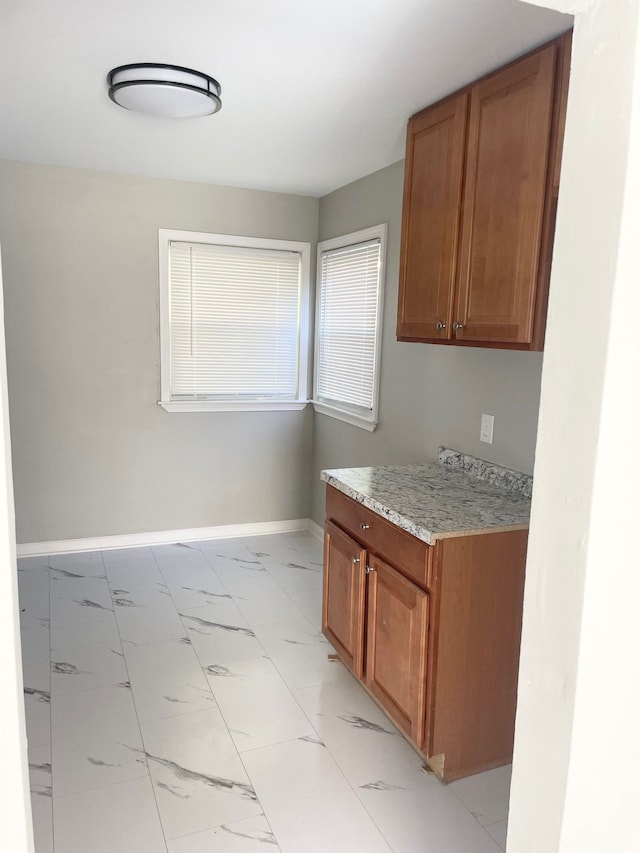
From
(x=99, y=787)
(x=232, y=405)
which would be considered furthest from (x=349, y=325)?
(x=99, y=787)

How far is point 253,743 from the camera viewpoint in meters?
2.24

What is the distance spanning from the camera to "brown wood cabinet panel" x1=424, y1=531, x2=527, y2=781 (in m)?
1.98

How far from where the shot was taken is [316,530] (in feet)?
14.6

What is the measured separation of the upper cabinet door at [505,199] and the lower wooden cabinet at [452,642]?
2.41 feet

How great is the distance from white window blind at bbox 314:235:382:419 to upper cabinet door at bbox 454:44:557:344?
4.14ft

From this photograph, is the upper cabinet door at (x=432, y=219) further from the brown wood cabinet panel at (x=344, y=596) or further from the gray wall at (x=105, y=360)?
the gray wall at (x=105, y=360)

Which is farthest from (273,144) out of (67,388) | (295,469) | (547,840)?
(547,840)

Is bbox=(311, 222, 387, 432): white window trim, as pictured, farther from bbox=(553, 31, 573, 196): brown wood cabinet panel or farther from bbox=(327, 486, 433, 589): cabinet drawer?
bbox=(553, 31, 573, 196): brown wood cabinet panel

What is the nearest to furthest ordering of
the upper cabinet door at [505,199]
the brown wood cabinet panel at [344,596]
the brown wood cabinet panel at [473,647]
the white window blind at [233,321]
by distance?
the upper cabinet door at [505,199] → the brown wood cabinet panel at [473,647] → the brown wood cabinet panel at [344,596] → the white window blind at [233,321]

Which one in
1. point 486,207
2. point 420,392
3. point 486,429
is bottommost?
point 486,429

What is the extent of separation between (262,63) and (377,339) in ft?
5.45

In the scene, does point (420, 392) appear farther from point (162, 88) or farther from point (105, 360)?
point (105, 360)

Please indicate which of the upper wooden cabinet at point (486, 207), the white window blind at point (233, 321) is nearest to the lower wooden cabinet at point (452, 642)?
the upper wooden cabinet at point (486, 207)

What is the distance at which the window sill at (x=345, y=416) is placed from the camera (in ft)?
11.8
